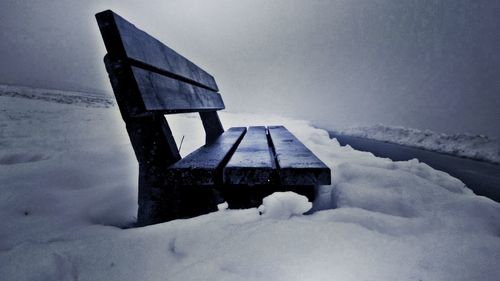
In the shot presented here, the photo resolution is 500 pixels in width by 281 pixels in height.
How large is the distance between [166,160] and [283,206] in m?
0.58

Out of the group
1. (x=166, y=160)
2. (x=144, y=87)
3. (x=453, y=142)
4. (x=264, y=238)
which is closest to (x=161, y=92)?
(x=144, y=87)

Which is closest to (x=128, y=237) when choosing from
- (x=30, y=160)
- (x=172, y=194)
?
(x=172, y=194)

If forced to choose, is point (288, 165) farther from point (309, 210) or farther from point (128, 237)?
point (128, 237)

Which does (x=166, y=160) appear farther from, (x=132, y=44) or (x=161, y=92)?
(x=132, y=44)

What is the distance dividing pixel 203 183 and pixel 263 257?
1.06 ft

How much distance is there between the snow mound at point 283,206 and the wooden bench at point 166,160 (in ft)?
0.30

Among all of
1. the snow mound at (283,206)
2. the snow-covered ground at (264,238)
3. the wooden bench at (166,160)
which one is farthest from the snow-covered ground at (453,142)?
the wooden bench at (166,160)

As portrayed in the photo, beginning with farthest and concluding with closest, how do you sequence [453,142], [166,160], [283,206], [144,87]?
[453,142] < [283,206] < [166,160] < [144,87]

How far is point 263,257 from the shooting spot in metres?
0.77

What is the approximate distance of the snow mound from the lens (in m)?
1.07

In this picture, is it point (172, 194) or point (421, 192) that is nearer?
point (172, 194)

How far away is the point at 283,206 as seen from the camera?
1.09 m

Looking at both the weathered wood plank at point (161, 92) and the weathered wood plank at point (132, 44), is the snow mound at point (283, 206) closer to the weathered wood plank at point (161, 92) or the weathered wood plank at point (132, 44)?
the weathered wood plank at point (161, 92)

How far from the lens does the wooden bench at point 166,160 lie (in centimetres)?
76
